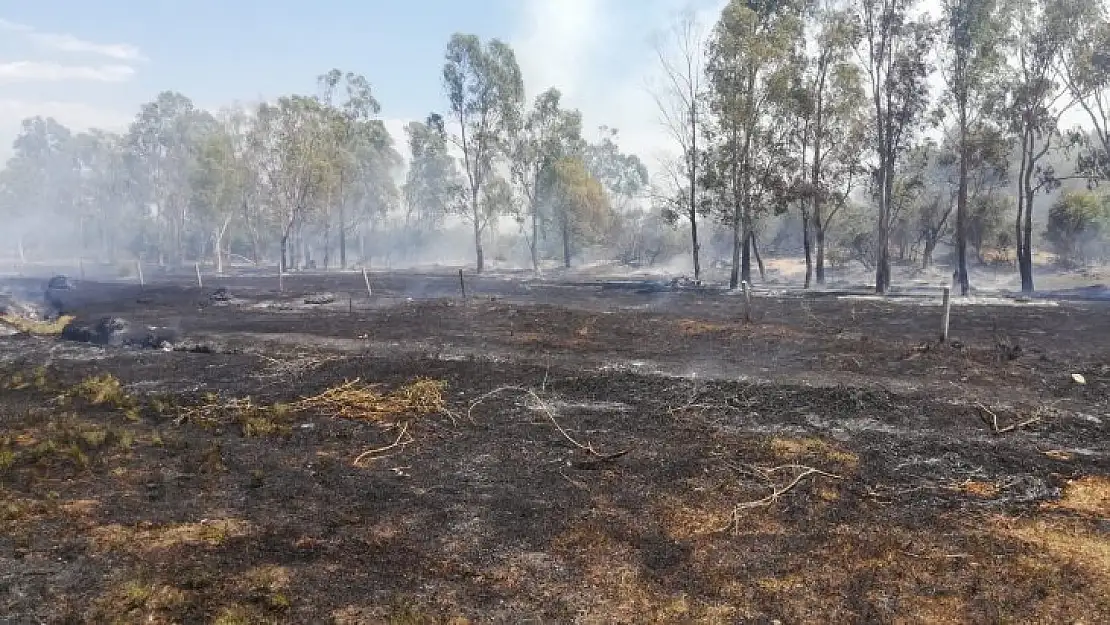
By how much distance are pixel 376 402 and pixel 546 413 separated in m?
2.80

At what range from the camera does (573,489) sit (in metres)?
7.21

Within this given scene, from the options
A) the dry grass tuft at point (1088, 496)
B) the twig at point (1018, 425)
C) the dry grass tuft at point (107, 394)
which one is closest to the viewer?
the dry grass tuft at point (1088, 496)

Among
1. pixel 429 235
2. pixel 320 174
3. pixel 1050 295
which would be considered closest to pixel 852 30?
pixel 1050 295

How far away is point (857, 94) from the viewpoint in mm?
33625

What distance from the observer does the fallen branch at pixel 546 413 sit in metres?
8.24

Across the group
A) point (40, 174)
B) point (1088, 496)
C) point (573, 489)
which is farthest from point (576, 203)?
point (40, 174)

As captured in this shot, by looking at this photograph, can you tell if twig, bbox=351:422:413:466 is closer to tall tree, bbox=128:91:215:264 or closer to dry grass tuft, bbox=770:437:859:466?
dry grass tuft, bbox=770:437:859:466

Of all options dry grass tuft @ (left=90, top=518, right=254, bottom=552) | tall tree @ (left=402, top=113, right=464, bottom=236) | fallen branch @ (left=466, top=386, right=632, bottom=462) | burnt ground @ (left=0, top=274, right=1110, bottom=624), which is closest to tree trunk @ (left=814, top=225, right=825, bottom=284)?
burnt ground @ (left=0, top=274, right=1110, bottom=624)

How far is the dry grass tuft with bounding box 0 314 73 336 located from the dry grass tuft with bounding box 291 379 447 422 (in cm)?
1410

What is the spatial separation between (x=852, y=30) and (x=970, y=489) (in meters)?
30.4

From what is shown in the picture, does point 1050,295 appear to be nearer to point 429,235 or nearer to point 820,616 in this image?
point 820,616

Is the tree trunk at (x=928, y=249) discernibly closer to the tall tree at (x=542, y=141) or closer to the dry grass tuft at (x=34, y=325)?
the tall tree at (x=542, y=141)

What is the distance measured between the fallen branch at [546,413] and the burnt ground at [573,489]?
84 millimetres

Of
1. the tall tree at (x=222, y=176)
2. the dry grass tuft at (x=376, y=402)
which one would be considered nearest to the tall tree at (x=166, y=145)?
the tall tree at (x=222, y=176)
